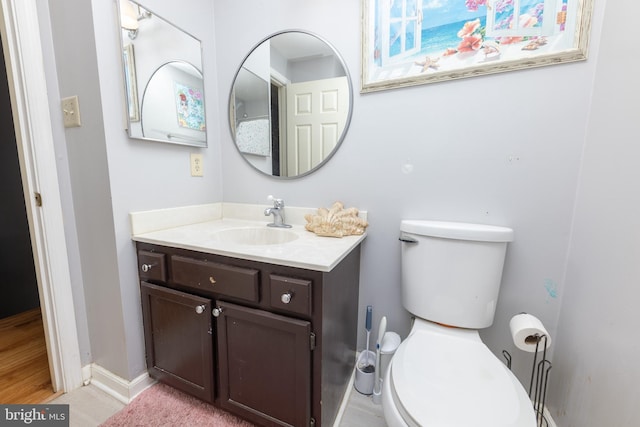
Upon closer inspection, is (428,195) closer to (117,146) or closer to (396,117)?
(396,117)

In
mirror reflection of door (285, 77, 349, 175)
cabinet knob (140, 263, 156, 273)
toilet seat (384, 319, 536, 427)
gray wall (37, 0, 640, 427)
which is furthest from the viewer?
mirror reflection of door (285, 77, 349, 175)

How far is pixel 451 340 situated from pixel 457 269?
0.26 m

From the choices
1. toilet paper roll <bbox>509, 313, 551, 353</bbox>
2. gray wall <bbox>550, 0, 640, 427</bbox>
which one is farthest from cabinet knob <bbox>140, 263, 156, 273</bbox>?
gray wall <bbox>550, 0, 640, 427</bbox>

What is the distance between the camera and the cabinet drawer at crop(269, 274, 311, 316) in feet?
2.64

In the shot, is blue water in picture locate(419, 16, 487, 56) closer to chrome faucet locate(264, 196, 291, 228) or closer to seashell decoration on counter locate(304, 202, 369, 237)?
seashell decoration on counter locate(304, 202, 369, 237)

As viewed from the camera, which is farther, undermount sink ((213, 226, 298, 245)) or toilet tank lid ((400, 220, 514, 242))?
undermount sink ((213, 226, 298, 245))

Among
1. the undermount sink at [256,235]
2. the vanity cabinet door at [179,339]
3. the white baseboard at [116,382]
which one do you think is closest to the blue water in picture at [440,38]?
the undermount sink at [256,235]

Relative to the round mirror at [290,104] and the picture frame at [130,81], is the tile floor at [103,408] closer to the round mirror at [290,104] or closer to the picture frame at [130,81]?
the round mirror at [290,104]

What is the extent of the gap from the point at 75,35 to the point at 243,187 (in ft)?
2.96

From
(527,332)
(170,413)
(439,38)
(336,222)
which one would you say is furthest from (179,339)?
(439,38)

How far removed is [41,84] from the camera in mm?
1027

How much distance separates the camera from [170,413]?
1.07 meters

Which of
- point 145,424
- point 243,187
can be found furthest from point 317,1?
point 145,424

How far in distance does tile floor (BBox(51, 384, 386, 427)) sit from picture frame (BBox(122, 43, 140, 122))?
126 centimetres
